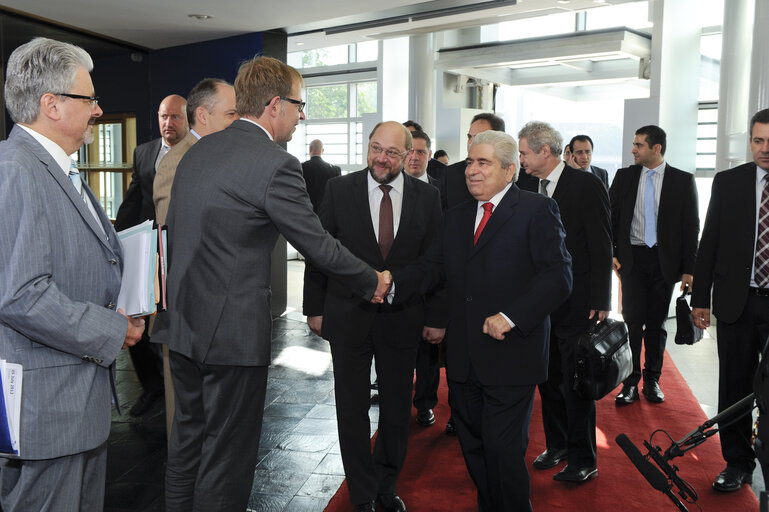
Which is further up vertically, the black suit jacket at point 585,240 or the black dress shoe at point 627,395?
the black suit jacket at point 585,240

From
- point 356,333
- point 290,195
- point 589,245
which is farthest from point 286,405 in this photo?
point 290,195

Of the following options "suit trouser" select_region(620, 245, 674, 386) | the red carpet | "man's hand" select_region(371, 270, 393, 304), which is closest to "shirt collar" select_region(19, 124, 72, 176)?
"man's hand" select_region(371, 270, 393, 304)

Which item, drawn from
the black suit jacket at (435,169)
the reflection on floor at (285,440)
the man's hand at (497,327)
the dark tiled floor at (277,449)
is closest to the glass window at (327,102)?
the black suit jacket at (435,169)

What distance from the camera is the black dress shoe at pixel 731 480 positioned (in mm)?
3410

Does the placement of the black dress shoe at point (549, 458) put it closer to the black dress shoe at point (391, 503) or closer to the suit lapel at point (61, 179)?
the black dress shoe at point (391, 503)

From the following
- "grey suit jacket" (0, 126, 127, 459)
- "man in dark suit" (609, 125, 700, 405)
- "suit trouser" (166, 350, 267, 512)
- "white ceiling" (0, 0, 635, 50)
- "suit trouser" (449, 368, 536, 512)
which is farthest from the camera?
"white ceiling" (0, 0, 635, 50)

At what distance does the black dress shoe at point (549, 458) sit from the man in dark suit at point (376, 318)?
37.6 inches

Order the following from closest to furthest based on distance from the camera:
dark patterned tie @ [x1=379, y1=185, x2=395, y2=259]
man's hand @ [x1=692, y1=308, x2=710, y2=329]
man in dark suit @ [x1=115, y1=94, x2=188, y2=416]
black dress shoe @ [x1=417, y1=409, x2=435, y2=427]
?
1. dark patterned tie @ [x1=379, y1=185, x2=395, y2=259]
2. man's hand @ [x1=692, y1=308, x2=710, y2=329]
3. man in dark suit @ [x1=115, y1=94, x2=188, y2=416]
4. black dress shoe @ [x1=417, y1=409, x2=435, y2=427]

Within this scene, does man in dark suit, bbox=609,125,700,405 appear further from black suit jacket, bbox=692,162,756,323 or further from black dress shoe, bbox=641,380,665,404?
black suit jacket, bbox=692,162,756,323

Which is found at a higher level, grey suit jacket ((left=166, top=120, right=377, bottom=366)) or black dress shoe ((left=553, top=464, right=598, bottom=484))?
grey suit jacket ((left=166, top=120, right=377, bottom=366))

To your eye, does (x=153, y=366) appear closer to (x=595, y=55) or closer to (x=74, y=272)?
(x=74, y=272)

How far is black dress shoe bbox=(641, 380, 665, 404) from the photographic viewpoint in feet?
16.5

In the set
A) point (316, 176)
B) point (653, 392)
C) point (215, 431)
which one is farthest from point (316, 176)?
point (215, 431)

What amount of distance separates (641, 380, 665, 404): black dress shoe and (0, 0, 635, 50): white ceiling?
3693mm
